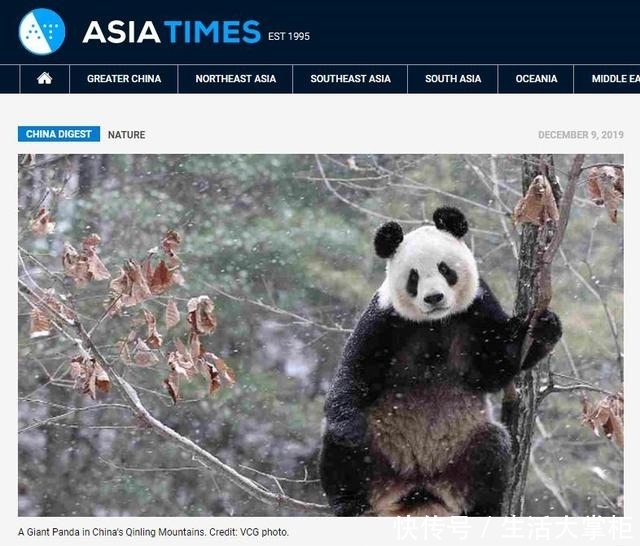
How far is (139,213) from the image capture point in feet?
15.7

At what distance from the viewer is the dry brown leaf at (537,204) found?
2949 mm

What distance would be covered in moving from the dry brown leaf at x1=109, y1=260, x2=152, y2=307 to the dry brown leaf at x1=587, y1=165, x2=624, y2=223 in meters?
1.53

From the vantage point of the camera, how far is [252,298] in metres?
5.04

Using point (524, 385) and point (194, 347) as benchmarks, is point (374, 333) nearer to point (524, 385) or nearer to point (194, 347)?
point (524, 385)

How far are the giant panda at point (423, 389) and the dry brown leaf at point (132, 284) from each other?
0.80 metres

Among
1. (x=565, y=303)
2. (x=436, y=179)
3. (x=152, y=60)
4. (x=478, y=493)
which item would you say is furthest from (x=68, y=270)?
(x=565, y=303)

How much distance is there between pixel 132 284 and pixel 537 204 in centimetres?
135

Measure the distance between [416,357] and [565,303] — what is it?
1862mm

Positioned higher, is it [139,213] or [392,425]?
[139,213]

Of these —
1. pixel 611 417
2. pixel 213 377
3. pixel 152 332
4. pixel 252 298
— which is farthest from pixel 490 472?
pixel 252 298

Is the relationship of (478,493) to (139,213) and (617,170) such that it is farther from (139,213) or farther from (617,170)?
(139,213)

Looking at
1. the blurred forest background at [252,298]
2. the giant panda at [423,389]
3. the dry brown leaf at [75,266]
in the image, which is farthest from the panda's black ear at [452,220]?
the dry brown leaf at [75,266]

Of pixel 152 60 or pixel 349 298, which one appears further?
pixel 349 298

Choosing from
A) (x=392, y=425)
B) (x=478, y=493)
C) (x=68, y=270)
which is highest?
(x=68, y=270)
